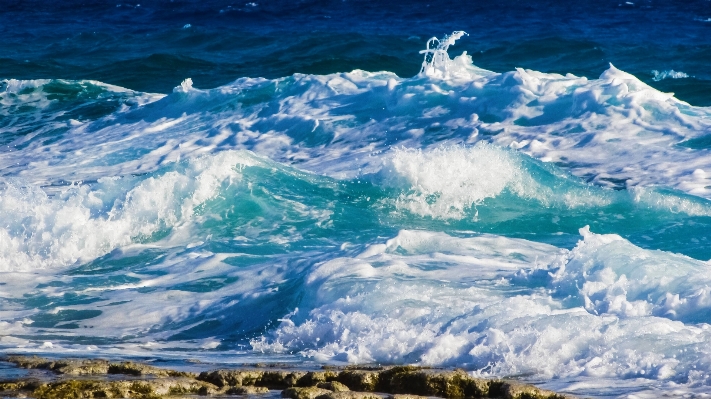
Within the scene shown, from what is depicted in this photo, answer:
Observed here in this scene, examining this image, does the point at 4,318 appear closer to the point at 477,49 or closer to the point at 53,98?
the point at 53,98

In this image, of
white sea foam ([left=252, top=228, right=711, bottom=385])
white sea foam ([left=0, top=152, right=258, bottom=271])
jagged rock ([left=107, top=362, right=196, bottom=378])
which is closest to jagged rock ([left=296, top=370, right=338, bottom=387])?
jagged rock ([left=107, top=362, right=196, bottom=378])

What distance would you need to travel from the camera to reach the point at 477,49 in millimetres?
22156

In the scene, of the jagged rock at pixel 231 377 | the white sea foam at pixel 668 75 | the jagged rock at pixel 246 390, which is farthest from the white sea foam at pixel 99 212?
the white sea foam at pixel 668 75

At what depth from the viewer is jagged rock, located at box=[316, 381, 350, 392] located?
14.8ft

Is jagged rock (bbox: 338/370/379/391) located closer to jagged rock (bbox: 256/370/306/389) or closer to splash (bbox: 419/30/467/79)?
jagged rock (bbox: 256/370/306/389)

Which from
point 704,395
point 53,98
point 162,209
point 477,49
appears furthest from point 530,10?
point 704,395

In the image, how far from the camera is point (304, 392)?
440 cm

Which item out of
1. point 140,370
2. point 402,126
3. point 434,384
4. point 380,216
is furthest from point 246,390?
point 402,126

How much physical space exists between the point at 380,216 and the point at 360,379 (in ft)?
18.1

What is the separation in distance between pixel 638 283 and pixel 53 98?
49.4 ft

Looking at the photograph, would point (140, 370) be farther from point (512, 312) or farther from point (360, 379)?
point (512, 312)

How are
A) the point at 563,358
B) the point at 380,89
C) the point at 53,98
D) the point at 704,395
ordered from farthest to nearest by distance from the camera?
the point at 53,98 → the point at 380,89 → the point at 563,358 → the point at 704,395

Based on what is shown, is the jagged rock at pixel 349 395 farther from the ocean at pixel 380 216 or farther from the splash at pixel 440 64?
the splash at pixel 440 64

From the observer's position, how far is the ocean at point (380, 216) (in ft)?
19.3
